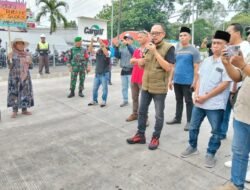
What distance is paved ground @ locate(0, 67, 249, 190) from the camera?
3.26 m

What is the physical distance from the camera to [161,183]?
10.7ft

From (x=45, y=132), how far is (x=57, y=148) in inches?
33.0

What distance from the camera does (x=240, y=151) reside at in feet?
8.99

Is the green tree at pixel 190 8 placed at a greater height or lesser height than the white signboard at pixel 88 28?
greater

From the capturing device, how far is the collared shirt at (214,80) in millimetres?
3496

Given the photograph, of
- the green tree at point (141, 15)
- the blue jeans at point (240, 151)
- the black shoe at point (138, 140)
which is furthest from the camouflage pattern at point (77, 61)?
the green tree at point (141, 15)

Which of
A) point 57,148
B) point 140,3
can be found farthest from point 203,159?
point 140,3

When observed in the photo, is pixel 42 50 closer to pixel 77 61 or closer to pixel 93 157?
pixel 77 61

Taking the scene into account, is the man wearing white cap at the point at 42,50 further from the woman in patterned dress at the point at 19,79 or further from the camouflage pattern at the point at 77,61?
the woman in patterned dress at the point at 19,79

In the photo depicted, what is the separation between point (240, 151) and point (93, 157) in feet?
6.23

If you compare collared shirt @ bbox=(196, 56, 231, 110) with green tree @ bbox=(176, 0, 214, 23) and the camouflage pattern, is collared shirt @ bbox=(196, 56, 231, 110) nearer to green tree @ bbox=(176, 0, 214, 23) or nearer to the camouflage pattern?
the camouflage pattern

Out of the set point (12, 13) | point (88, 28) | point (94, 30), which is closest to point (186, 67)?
point (12, 13)

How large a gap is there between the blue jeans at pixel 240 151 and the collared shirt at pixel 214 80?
779mm

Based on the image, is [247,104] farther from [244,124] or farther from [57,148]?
[57,148]
